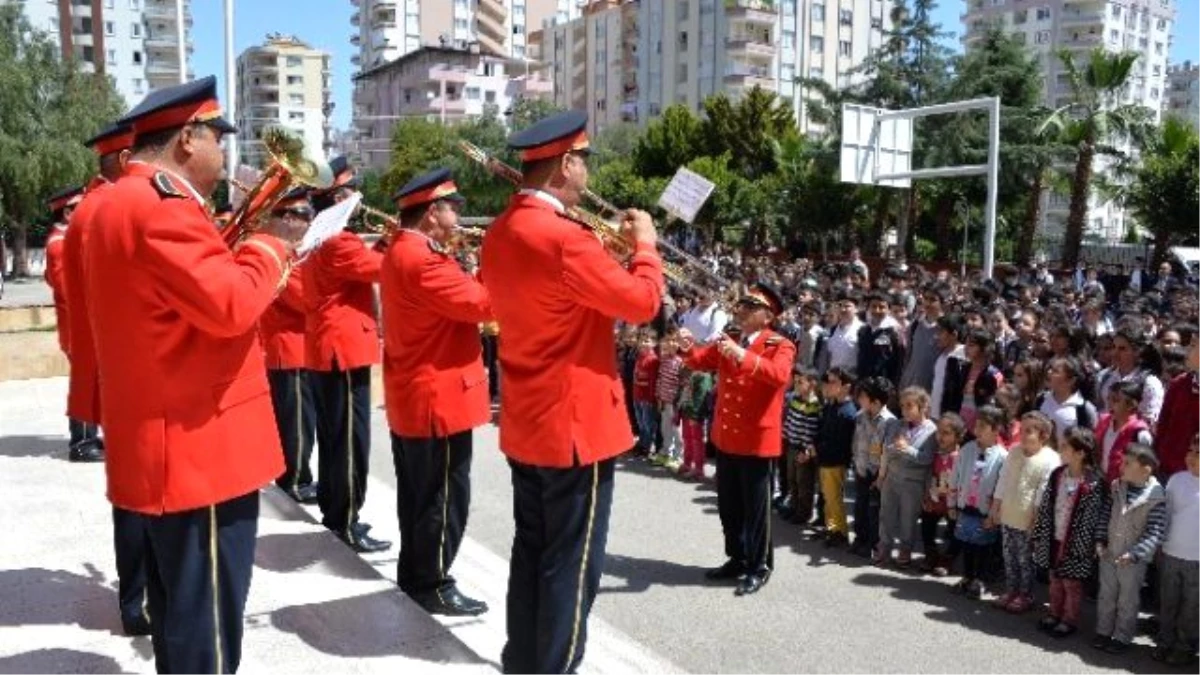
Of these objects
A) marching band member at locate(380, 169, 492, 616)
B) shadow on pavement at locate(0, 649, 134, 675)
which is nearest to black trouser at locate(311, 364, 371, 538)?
marching band member at locate(380, 169, 492, 616)

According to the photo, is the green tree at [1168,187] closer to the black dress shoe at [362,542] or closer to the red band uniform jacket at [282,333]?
the red band uniform jacket at [282,333]

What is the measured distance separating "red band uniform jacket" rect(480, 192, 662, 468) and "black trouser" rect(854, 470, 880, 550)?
3660 millimetres

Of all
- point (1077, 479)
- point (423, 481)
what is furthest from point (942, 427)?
point (423, 481)

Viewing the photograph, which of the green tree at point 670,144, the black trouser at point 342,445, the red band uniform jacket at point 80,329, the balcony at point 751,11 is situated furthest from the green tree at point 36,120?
the balcony at point 751,11

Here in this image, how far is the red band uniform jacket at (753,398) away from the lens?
18.5ft

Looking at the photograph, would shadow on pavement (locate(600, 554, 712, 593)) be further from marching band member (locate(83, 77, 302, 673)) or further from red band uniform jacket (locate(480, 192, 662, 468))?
marching band member (locate(83, 77, 302, 673))

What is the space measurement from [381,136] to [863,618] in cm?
9205

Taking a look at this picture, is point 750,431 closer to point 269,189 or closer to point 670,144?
point 269,189

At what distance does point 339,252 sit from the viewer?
5.33m

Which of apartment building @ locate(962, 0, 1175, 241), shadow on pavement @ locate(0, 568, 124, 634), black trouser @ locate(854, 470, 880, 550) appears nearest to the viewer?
shadow on pavement @ locate(0, 568, 124, 634)

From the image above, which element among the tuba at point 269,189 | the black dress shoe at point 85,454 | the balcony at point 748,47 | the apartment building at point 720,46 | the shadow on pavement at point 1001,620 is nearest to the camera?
the tuba at point 269,189

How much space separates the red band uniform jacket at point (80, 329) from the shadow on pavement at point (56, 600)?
0.74 m

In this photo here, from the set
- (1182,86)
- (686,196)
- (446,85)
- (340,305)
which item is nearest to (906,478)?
(686,196)

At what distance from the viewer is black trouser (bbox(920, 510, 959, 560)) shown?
6398 millimetres
